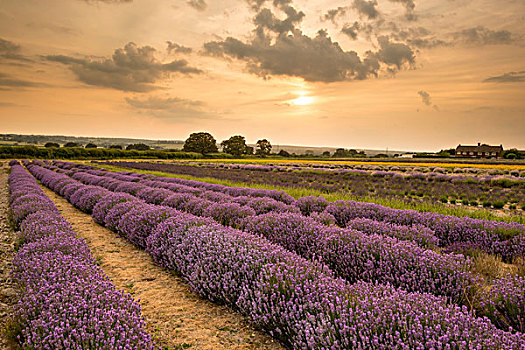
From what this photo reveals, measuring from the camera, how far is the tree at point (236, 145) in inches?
3465

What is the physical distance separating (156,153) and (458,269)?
70.4 metres

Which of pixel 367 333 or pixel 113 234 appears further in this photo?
pixel 113 234

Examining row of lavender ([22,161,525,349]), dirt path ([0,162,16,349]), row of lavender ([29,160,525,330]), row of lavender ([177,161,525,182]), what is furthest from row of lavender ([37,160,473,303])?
row of lavender ([177,161,525,182])

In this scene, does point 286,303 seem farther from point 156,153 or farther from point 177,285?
point 156,153

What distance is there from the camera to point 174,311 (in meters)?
3.53

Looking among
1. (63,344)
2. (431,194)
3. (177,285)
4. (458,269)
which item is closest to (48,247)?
(177,285)

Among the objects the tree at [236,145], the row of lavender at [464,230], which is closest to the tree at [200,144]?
the tree at [236,145]

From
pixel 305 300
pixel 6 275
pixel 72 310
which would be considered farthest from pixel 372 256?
pixel 6 275

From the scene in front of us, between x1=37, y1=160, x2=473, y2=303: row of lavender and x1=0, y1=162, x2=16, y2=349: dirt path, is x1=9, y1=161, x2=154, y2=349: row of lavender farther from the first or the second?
x1=37, y1=160, x2=473, y2=303: row of lavender

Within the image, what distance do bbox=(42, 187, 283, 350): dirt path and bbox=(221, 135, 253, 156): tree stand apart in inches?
3262

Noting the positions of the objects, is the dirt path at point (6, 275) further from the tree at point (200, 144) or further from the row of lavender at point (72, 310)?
the tree at point (200, 144)

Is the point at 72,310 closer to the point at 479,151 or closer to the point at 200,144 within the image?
the point at 479,151

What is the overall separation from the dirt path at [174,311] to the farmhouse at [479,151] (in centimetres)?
7894

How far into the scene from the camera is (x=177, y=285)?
14.0ft
